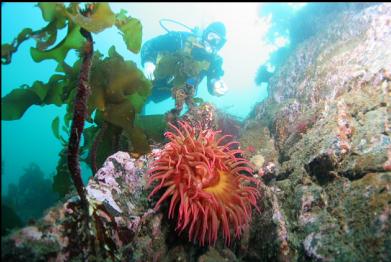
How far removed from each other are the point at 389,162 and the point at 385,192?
403 mm

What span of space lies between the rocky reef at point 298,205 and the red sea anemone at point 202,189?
0.93 feet

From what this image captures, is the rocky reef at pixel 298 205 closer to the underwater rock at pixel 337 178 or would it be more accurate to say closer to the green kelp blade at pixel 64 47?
the underwater rock at pixel 337 178

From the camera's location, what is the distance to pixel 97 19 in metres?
2.58

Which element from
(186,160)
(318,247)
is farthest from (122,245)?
(318,247)

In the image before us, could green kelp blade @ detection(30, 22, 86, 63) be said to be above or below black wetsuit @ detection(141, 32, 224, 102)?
below

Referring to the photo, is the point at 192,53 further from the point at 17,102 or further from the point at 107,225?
the point at 107,225

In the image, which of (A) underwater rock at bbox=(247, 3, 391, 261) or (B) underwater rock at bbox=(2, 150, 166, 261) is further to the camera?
(A) underwater rock at bbox=(247, 3, 391, 261)

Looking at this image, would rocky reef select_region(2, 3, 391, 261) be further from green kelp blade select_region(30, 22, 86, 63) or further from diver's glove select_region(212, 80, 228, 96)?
diver's glove select_region(212, 80, 228, 96)

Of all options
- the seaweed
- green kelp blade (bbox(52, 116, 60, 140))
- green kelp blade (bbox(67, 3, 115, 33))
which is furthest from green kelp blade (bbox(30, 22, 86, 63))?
green kelp blade (bbox(52, 116, 60, 140))

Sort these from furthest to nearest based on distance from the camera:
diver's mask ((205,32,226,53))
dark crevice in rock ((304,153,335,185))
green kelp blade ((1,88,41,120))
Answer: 1. diver's mask ((205,32,226,53))
2. green kelp blade ((1,88,41,120))
3. dark crevice in rock ((304,153,335,185))

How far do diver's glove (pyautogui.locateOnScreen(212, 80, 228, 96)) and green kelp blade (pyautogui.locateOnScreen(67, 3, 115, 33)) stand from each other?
7.91m

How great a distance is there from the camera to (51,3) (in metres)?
2.75

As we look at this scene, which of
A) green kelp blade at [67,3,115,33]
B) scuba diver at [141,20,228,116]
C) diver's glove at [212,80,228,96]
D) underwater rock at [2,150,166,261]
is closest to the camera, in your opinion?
underwater rock at [2,150,166,261]

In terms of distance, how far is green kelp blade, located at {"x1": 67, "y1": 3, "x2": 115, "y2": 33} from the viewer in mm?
2492
